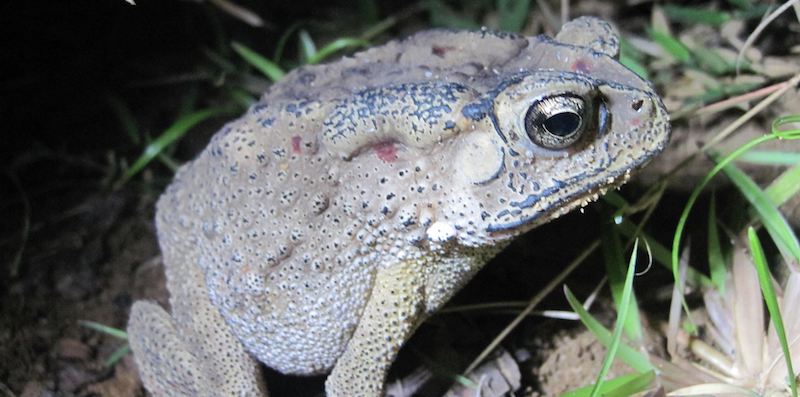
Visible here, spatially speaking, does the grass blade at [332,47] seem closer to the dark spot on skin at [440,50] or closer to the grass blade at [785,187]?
the dark spot on skin at [440,50]

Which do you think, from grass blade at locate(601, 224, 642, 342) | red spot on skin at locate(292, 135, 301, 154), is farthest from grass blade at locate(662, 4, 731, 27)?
red spot on skin at locate(292, 135, 301, 154)

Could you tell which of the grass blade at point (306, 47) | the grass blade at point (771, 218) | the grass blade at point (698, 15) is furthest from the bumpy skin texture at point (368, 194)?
the grass blade at point (698, 15)

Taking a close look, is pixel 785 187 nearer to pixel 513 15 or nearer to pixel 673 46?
pixel 673 46

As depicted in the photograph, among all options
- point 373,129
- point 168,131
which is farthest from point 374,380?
point 168,131

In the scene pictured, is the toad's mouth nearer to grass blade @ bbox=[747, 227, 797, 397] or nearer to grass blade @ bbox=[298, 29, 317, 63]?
grass blade @ bbox=[747, 227, 797, 397]

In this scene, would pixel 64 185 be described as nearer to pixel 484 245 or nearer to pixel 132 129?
pixel 132 129
